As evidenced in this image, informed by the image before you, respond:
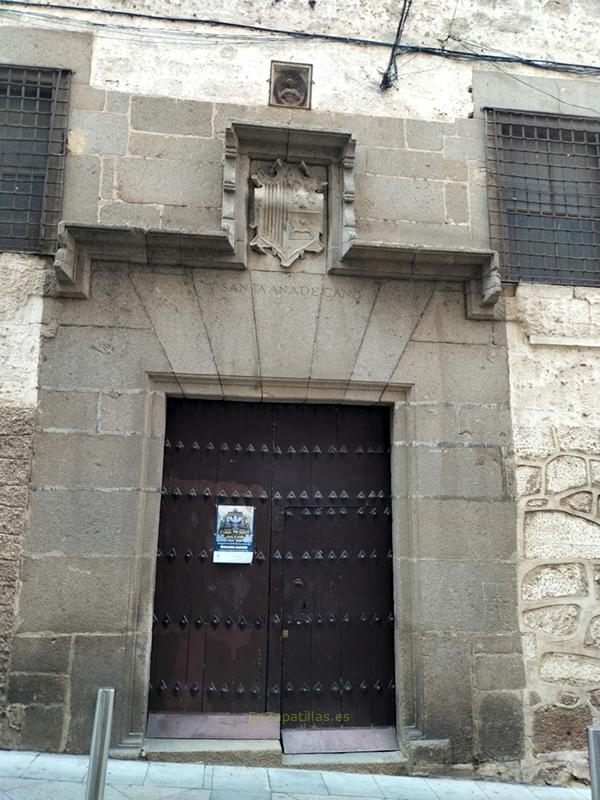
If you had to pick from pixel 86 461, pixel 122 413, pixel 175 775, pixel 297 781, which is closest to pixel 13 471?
pixel 86 461

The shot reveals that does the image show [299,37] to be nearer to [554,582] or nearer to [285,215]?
[285,215]

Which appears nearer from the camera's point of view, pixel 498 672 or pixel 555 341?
pixel 498 672

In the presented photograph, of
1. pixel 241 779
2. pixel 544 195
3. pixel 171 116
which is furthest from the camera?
pixel 544 195

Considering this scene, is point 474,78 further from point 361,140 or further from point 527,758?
point 527,758

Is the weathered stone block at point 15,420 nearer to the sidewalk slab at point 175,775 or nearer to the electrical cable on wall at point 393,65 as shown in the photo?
the sidewalk slab at point 175,775

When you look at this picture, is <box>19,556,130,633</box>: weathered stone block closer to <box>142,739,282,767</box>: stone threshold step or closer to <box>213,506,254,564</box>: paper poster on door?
<box>213,506,254,564</box>: paper poster on door

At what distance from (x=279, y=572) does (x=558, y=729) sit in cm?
197

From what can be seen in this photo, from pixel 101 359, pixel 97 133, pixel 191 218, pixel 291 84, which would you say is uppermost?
pixel 291 84

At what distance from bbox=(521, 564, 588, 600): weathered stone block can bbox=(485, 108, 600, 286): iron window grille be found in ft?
6.60

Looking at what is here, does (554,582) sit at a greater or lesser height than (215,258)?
lesser

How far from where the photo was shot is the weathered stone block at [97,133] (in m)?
4.47

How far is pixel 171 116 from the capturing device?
4559 millimetres

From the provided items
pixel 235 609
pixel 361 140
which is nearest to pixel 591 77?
pixel 361 140

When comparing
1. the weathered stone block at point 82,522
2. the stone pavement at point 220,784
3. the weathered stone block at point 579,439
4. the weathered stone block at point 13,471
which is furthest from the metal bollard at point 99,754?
the weathered stone block at point 579,439
